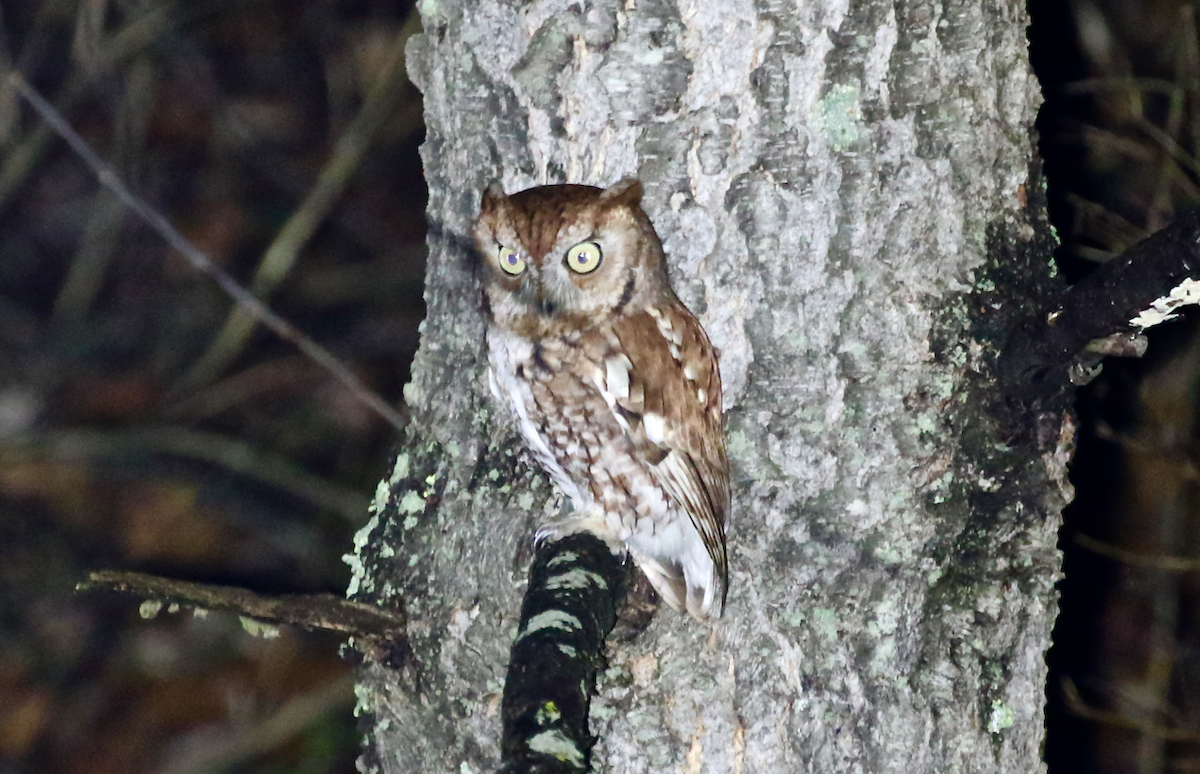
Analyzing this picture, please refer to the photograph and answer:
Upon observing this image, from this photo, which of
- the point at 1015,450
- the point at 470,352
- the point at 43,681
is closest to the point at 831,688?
the point at 1015,450

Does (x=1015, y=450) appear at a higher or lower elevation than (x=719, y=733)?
higher

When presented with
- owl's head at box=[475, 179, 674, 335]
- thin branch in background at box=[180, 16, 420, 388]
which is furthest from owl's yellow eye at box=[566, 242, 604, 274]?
thin branch in background at box=[180, 16, 420, 388]

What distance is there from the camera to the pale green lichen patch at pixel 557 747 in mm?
842

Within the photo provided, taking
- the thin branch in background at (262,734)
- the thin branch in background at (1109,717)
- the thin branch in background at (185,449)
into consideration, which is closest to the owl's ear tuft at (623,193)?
the thin branch in background at (1109,717)

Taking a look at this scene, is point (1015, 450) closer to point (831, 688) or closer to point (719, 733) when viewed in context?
point (831, 688)

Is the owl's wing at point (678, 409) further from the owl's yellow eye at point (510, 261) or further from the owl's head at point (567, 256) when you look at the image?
the owl's yellow eye at point (510, 261)

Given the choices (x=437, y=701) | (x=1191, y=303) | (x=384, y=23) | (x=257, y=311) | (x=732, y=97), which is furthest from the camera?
(x=384, y=23)

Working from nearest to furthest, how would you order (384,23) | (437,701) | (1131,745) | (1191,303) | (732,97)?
(1191,303) → (732,97) → (437,701) → (1131,745) → (384,23)

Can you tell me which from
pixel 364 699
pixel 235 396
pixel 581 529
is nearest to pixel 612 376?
pixel 581 529

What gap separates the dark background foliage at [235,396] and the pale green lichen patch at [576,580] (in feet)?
8.67

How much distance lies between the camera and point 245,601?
1.22 meters

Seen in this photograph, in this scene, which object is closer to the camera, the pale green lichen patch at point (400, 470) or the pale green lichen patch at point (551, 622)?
the pale green lichen patch at point (551, 622)

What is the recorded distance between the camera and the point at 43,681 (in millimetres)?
4543

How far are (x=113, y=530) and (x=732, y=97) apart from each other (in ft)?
13.4
